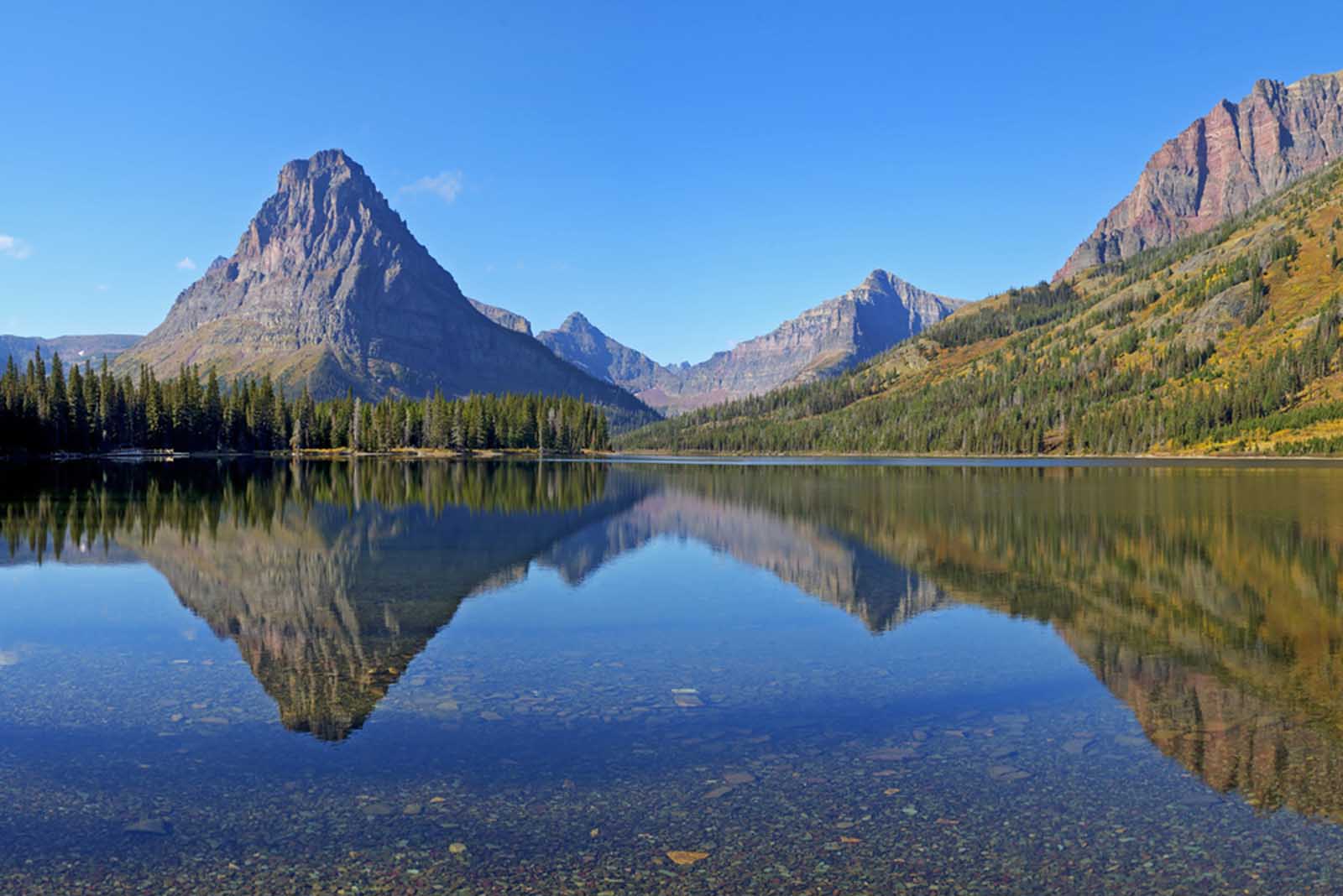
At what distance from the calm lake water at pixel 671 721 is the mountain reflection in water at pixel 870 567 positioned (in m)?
0.19

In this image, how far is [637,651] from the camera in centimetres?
2197

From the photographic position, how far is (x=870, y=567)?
118 ft

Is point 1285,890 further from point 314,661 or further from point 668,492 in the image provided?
point 668,492

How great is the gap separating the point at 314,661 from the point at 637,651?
7.79 meters

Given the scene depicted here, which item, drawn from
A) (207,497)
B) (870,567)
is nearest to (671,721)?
(870,567)

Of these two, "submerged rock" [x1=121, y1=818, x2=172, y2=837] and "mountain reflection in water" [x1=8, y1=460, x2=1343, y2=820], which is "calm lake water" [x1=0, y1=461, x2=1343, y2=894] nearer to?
"submerged rock" [x1=121, y1=818, x2=172, y2=837]

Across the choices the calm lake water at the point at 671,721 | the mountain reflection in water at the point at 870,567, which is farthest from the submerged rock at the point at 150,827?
the mountain reflection in water at the point at 870,567

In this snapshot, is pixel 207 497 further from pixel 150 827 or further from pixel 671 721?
pixel 150 827

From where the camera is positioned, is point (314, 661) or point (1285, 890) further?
point (314, 661)

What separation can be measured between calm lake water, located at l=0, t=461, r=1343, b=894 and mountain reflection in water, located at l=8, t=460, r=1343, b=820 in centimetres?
19

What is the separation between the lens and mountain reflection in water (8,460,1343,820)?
55.7ft

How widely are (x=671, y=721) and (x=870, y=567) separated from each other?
21.5 m

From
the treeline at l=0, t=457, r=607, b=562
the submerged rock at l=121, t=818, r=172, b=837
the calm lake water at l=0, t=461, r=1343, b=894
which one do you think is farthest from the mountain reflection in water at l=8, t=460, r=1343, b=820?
the submerged rock at l=121, t=818, r=172, b=837

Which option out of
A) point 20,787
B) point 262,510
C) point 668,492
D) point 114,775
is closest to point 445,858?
point 114,775
